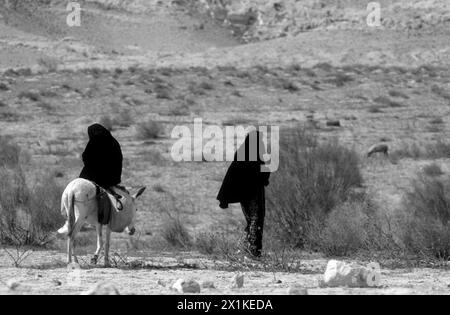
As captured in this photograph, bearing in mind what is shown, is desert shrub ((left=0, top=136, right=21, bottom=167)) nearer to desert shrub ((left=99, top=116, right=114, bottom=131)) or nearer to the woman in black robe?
desert shrub ((left=99, top=116, right=114, bottom=131))

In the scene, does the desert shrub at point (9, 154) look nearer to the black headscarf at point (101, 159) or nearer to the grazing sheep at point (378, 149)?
the grazing sheep at point (378, 149)

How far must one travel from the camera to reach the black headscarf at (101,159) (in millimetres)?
11352

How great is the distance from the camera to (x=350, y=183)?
18.7 meters

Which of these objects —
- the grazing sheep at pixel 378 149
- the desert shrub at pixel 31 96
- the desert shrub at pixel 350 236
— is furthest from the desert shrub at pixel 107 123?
the desert shrub at pixel 350 236

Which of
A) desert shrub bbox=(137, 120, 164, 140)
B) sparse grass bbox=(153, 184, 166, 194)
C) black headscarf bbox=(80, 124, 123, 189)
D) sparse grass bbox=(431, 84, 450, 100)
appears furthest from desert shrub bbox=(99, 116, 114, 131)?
black headscarf bbox=(80, 124, 123, 189)

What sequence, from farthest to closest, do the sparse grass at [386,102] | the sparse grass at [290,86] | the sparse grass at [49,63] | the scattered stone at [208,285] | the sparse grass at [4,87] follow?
the sparse grass at [49,63] → the sparse grass at [290,86] → the sparse grass at [4,87] → the sparse grass at [386,102] → the scattered stone at [208,285]

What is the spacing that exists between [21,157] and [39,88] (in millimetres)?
16460

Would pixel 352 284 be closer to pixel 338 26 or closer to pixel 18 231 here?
pixel 18 231

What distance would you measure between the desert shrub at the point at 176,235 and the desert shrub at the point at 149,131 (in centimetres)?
1177

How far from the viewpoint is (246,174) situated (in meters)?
12.2

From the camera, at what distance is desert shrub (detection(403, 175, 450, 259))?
12.4m

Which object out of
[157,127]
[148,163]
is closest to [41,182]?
[148,163]

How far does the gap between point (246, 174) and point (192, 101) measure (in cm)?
2267
